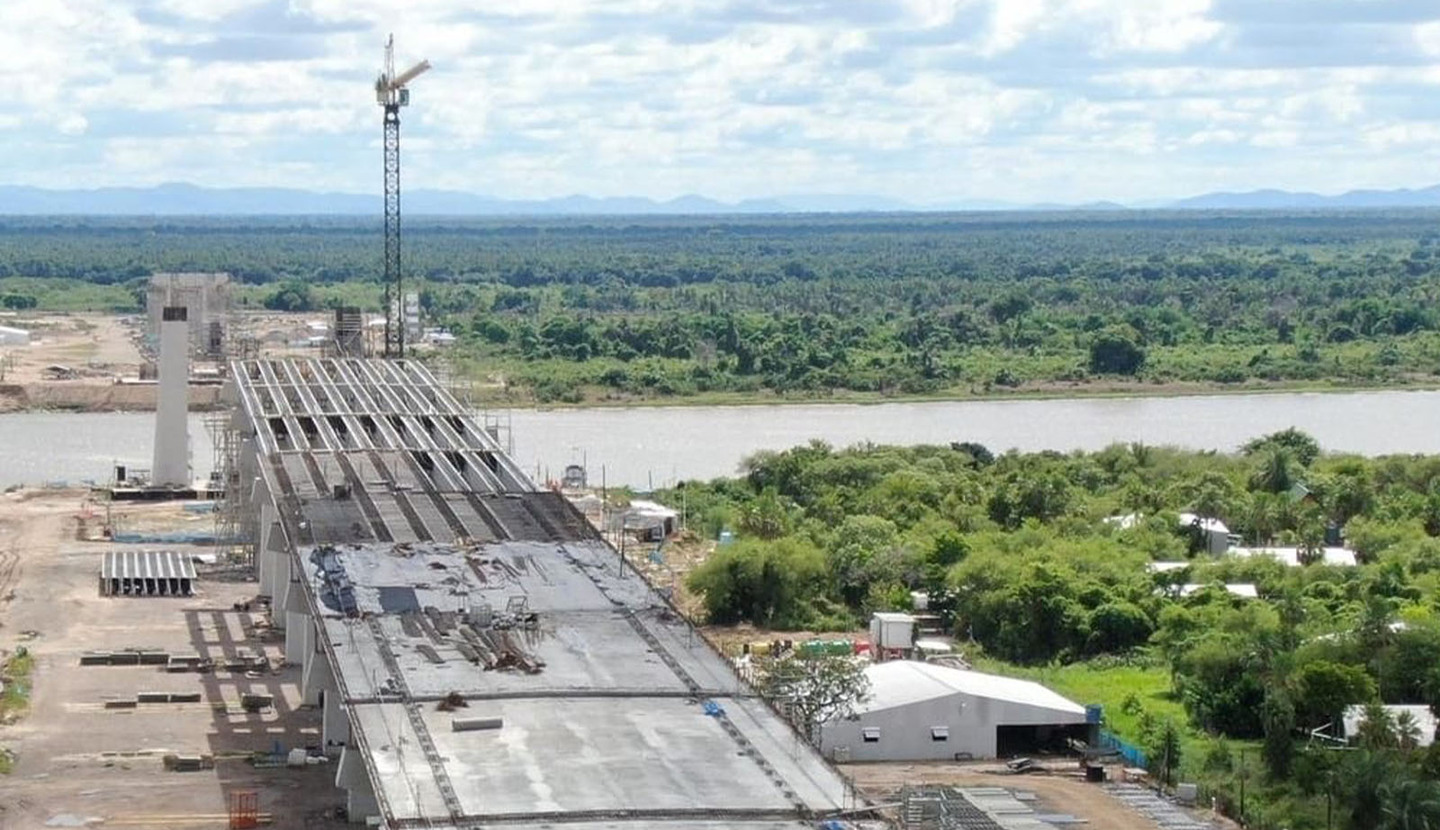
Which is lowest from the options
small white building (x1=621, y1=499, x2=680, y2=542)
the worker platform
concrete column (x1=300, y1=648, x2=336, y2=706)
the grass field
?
the grass field

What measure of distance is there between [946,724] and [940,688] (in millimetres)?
521

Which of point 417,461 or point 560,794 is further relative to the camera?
point 417,461

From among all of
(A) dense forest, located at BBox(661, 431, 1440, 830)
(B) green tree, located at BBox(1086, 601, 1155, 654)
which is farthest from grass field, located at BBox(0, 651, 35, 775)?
(B) green tree, located at BBox(1086, 601, 1155, 654)

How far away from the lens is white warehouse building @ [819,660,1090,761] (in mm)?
26578

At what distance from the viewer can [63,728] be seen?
28312mm

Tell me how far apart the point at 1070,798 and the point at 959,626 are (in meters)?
8.91

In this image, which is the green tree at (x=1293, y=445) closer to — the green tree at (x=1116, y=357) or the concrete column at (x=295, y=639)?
the green tree at (x=1116, y=357)

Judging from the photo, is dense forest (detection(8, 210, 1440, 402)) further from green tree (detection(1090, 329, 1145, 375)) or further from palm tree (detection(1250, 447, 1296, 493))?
palm tree (detection(1250, 447, 1296, 493))

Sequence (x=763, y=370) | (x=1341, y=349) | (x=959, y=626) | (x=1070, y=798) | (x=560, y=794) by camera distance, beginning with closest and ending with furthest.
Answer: (x=560, y=794)
(x=1070, y=798)
(x=959, y=626)
(x=763, y=370)
(x=1341, y=349)

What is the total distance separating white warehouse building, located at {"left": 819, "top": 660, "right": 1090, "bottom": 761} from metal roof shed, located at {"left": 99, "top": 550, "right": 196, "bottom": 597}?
14.0m

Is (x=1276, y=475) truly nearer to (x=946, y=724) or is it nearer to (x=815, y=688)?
(x=946, y=724)

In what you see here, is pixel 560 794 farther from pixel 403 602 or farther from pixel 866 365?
pixel 866 365

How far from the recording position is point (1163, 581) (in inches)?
1342

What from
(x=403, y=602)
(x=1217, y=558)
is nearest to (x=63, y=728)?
(x=403, y=602)
